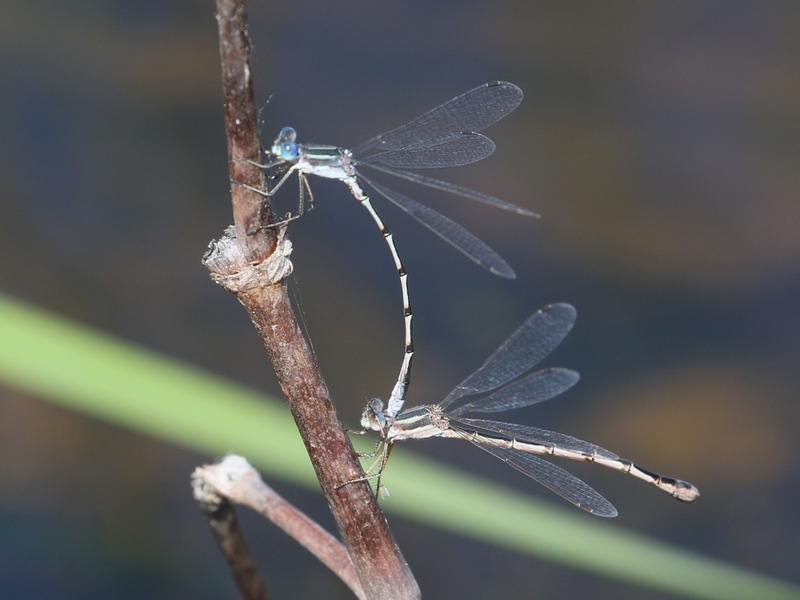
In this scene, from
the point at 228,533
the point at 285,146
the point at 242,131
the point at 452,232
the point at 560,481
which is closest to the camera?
the point at 242,131

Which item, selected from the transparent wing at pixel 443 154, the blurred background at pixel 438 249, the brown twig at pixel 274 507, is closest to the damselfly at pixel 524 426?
the transparent wing at pixel 443 154

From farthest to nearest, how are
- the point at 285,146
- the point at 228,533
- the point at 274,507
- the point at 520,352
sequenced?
the point at 520,352
the point at 285,146
the point at 228,533
the point at 274,507

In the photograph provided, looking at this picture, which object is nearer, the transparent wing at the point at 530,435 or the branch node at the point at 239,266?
the branch node at the point at 239,266

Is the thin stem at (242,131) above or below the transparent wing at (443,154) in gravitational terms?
below

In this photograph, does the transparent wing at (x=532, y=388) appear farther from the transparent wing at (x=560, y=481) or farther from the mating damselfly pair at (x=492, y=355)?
the transparent wing at (x=560, y=481)

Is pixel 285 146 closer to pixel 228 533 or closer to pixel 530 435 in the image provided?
pixel 228 533

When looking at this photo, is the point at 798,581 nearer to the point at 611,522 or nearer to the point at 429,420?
the point at 611,522

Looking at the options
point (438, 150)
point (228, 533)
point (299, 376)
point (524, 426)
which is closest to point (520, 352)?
point (524, 426)

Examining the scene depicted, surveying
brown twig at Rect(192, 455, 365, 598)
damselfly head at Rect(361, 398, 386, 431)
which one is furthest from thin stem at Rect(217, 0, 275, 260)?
damselfly head at Rect(361, 398, 386, 431)
